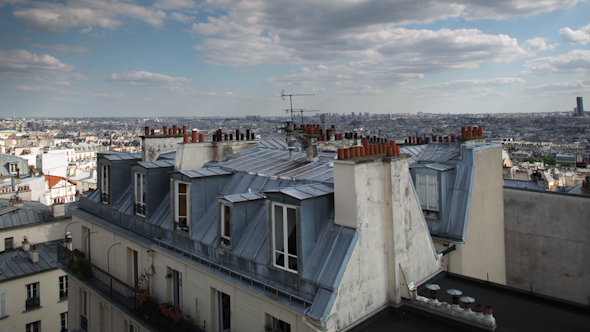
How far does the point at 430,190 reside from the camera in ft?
39.9

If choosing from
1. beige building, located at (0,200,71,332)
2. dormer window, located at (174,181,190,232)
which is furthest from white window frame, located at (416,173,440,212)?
beige building, located at (0,200,71,332)

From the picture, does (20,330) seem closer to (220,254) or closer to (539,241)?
(220,254)

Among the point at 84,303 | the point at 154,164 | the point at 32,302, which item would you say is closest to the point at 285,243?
the point at 154,164

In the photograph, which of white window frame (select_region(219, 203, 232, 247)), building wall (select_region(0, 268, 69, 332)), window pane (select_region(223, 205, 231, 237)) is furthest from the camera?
building wall (select_region(0, 268, 69, 332))

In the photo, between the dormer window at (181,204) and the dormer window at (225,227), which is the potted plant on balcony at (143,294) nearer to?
the dormer window at (181,204)

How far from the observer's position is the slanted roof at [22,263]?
22.2 metres

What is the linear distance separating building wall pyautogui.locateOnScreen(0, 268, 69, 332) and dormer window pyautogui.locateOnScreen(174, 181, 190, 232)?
1755 cm

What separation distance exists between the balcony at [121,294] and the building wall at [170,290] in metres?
0.30

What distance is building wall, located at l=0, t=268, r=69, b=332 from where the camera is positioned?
72.2 feet

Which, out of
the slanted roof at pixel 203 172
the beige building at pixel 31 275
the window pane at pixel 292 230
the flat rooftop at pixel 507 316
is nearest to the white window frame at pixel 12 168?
the beige building at pixel 31 275

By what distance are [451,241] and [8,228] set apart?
27.8 meters

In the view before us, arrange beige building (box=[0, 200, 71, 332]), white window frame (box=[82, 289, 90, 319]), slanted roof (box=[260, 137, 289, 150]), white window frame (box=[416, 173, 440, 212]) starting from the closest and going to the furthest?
white window frame (box=[416, 173, 440, 212]) → white window frame (box=[82, 289, 90, 319]) → slanted roof (box=[260, 137, 289, 150]) → beige building (box=[0, 200, 71, 332])

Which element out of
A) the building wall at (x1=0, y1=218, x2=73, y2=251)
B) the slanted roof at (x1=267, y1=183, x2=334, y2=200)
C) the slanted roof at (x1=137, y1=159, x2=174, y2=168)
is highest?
the slanted roof at (x1=137, y1=159, x2=174, y2=168)

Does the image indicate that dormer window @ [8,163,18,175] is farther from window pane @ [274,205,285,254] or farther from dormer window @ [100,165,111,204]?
window pane @ [274,205,285,254]
